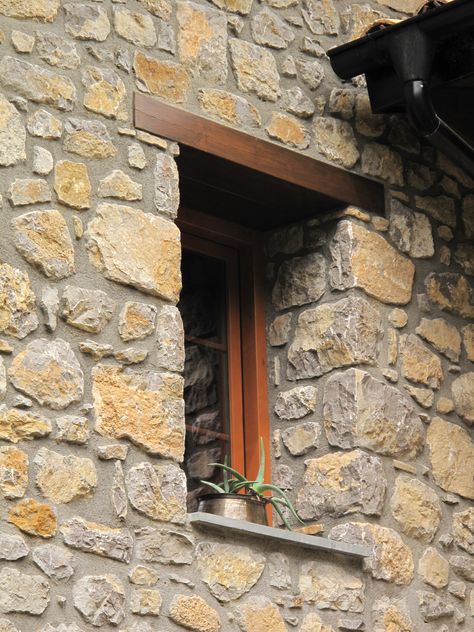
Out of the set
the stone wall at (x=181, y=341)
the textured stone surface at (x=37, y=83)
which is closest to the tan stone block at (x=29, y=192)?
the stone wall at (x=181, y=341)

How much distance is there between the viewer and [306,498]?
5.02 meters

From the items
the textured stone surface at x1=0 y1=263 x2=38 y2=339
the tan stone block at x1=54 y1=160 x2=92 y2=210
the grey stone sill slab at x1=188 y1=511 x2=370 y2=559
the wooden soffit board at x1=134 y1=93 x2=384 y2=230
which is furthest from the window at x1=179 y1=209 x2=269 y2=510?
the textured stone surface at x1=0 y1=263 x2=38 y2=339

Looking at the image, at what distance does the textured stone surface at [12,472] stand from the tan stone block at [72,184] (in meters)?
0.86

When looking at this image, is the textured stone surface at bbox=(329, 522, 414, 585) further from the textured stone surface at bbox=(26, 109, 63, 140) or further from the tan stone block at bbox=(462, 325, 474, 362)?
the textured stone surface at bbox=(26, 109, 63, 140)

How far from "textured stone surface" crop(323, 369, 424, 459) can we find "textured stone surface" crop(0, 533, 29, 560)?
56.8 inches

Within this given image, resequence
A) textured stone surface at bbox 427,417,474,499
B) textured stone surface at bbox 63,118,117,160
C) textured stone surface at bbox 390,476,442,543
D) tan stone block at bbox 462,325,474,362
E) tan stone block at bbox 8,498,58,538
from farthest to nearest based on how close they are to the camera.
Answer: tan stone block at bbox 462,325,474,362 → textured stone surface at bbox 427,417,474,499 → textured stone surface at bbox 390,476,442,543 → textured stone surface at bbox 63,118,117,160 → tan stone block at bbox 8,498,58,538

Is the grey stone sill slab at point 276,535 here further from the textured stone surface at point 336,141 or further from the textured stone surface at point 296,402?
the textured stone surface at point 336,141

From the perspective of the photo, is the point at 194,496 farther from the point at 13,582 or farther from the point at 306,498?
the point at 13,582

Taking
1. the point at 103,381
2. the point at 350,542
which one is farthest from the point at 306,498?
the point at 103,381

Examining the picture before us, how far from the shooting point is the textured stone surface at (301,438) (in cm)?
509

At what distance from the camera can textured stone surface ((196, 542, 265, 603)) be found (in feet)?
14.3

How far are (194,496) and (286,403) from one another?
1.75 ft

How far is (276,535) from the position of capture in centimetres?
454

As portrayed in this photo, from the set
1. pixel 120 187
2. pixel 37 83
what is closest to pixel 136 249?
pixel 120 187
